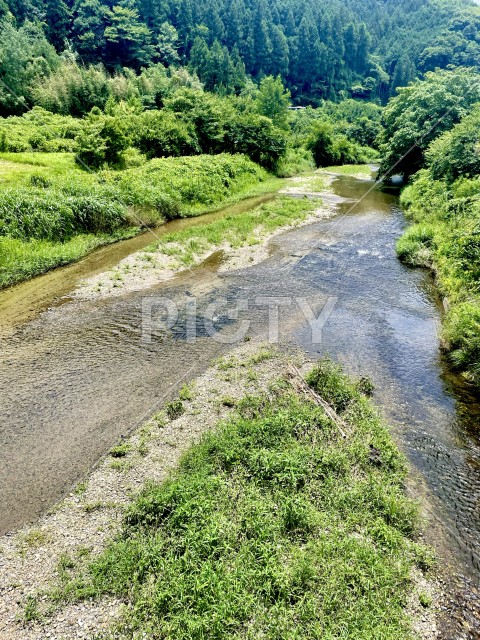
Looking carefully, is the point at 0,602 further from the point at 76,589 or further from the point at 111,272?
the point at 111,272

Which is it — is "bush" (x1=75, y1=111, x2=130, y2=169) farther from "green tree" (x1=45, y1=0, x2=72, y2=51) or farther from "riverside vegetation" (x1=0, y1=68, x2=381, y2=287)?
"green tree" (x1=45, y1=0, x2=72, y2=51)

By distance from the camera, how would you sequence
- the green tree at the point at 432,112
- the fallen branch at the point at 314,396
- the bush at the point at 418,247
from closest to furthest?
1. the fallen branch at the point at 314,396
2. the bush at the point at 418,247
3. the green tree at the point at 432,112

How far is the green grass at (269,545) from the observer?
6680 millimetres

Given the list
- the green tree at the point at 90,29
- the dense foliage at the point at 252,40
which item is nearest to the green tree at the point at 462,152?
the dense foliage at the point at 252,40

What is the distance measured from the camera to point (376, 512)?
344 inches

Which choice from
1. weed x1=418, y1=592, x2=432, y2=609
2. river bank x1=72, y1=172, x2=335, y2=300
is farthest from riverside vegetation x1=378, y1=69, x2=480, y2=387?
river bank x1=72, y1=172, x2=335, y2=300

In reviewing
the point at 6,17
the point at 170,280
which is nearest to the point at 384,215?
the point at 170,280

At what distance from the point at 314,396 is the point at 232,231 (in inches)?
757

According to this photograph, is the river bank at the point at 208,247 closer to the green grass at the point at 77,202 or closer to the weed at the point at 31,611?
the green grass at the point at 77,202

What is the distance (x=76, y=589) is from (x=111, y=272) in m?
17.3

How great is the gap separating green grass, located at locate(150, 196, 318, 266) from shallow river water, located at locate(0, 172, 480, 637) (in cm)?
216

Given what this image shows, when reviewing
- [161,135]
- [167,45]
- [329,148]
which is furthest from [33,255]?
[167,45]

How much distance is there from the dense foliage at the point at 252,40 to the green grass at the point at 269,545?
70.9 m

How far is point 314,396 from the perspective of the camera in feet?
39.8
